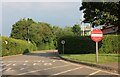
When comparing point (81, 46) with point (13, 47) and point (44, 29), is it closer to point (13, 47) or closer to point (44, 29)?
point (13, 47)

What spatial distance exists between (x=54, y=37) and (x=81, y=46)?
6049 cm

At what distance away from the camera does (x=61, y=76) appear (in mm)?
14531

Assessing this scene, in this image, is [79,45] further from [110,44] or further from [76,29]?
[76,29]

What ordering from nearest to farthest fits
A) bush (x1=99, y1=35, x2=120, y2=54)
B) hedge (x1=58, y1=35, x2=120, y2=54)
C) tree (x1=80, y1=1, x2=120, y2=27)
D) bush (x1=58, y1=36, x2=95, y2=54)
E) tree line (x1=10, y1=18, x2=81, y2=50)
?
tree (x1=80, y1=1, x2=120, y2=27) → bush (x1=99, y1=35, x2=120, y2=54) → hedge (x1=58, y1=35, x2=120, y2=54) → bush (x1=58, y1=36, x2=95, y2=54) → tree line (x1=10, y1=18, x2=81, y2=50)

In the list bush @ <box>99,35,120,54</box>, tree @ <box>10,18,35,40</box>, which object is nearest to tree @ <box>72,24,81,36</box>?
Answer: tree @ <box>10,18,35,40</box>

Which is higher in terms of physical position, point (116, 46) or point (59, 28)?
point (59, 28)

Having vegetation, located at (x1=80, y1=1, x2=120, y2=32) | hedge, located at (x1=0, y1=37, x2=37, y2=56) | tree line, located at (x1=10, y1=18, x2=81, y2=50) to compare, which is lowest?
hedge, located at (x1=0, y1=37, x2=37, y2=56)

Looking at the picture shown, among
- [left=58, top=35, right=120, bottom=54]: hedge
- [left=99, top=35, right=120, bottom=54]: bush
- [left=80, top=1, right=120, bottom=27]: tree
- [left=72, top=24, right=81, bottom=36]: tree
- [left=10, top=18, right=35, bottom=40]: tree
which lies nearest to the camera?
[left=80, top=1, right=120, bottom=27]: tree

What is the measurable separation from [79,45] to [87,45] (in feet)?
4.76

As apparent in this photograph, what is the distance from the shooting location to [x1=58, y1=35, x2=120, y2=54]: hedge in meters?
42.3

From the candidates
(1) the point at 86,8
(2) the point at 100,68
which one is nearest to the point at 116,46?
(1) the point at 86,8

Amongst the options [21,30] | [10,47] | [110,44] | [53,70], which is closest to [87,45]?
[110,44]

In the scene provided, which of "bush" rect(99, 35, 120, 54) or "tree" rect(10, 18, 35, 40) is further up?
"tree" rect(10, 18, 35, 40)

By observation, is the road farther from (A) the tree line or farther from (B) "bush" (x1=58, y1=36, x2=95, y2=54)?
(A) the tree line
